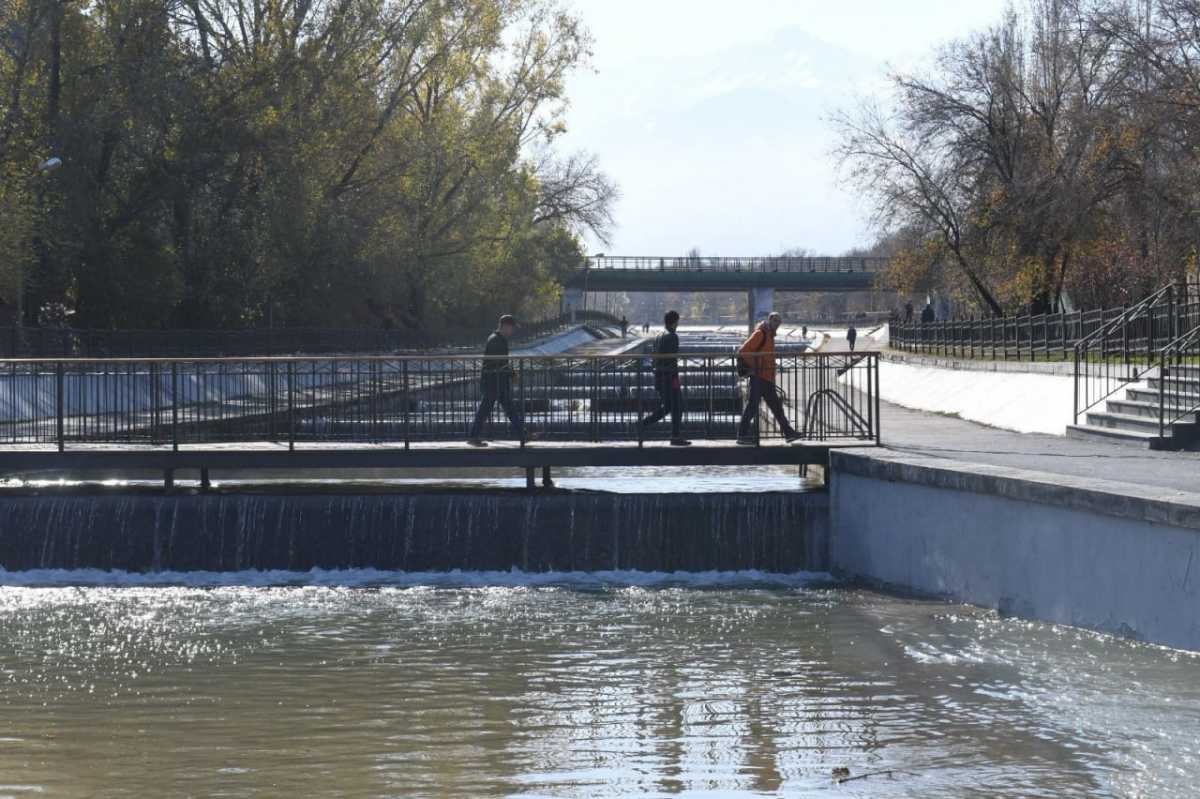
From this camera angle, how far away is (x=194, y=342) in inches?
1877

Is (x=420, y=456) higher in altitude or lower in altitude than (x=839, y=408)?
lower

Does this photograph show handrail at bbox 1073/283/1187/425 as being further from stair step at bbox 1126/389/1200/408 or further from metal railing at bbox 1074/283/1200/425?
stair step at bbox 1126/389/1200/408

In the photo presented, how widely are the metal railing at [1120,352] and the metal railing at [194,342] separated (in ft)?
74.9

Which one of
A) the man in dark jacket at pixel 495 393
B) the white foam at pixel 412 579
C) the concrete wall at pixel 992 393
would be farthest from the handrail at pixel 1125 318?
the man in dark jacket at pixel 495 393

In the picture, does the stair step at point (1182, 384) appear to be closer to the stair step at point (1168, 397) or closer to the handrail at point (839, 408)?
the stair step at point (1168, 397)

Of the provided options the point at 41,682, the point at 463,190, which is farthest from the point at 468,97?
the point at 41,682

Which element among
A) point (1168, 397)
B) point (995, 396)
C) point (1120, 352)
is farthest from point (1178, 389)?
point (1120, 352)

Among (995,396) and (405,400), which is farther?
(995,396)

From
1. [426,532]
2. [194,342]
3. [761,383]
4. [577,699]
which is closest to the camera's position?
[577,699]

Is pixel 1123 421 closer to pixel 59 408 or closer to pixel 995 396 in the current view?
pixel 995 396

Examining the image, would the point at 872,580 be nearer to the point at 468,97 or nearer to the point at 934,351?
the point at 934,351

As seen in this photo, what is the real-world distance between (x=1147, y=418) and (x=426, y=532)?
33.8 ft

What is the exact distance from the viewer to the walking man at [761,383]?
801 inches

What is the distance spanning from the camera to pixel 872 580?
19.1 m
